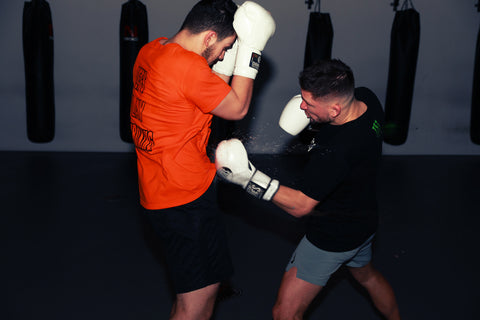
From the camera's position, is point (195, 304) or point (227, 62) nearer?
point (195, 304)

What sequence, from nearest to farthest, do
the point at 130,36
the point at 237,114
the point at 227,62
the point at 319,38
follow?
the point at 237,114
the point at 227,62
the point at 130,36
the point at 319,38

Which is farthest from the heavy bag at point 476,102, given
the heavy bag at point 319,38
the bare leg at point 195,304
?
the bare leg at point 195,304

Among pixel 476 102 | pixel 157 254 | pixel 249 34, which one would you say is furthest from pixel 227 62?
pixel 476 102

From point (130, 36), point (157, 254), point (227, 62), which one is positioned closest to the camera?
point (227, 62)

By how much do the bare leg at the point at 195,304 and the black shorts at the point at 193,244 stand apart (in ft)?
0.07

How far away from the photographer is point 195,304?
1.30m

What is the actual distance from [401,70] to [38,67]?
145 inches

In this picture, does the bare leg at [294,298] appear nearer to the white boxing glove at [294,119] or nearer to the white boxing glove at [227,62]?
the white boxing glove at [294,119]

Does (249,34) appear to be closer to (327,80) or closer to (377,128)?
(327,80)

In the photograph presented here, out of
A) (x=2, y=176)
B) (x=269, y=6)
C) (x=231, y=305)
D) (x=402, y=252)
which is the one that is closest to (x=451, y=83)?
(x=269, y=6)

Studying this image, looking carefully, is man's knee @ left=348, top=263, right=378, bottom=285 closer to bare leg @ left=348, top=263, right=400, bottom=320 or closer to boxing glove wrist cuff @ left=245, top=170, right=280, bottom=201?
bare leg @ left=348, top=263, right=400, bottom=320

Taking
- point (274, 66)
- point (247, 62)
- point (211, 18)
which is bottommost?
point (274, 66)

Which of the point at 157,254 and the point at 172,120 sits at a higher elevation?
the point at 172,120

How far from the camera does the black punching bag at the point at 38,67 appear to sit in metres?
3.65
